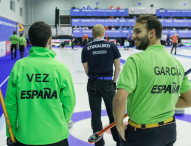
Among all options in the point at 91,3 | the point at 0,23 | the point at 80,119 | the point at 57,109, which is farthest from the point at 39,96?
the point at 91,3

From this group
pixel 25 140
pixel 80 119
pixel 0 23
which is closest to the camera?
pixel 25 140

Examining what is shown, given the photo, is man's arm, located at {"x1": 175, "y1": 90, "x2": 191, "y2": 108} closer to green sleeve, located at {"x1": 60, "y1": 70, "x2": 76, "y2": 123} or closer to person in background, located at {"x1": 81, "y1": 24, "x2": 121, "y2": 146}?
green sleeve, located at {"x1": 60, "y1": 70, "x2": 76, "y2": 123}

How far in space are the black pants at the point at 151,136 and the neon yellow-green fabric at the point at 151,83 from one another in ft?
0.23

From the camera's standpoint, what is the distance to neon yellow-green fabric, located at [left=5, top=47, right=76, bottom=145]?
1.67 m

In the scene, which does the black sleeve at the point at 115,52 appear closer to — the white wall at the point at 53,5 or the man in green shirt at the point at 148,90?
the man in green shirt at the point at 148,90

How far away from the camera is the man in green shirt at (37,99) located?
1670 millimetres

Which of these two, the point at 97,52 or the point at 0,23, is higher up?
the point at 0,23

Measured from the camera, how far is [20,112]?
5.54ft

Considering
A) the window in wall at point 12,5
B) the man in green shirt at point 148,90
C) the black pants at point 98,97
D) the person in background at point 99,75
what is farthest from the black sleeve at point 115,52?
the window in wall at point 12,5

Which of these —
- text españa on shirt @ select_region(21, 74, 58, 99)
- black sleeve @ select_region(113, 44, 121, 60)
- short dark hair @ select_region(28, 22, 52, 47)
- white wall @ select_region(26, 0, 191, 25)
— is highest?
white wall @ select_region(26, 0, 191, 25)

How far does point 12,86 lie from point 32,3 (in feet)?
127

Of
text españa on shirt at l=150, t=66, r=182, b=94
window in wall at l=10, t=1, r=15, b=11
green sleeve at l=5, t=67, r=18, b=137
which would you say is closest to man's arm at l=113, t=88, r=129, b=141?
text españa on shirt at l=150, t=66, r=182, b=94

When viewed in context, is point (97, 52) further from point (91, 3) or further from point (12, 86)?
point (91, 3)

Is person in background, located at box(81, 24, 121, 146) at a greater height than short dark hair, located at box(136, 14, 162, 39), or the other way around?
short dark hair, located at box(136, 14, 162, 39)
